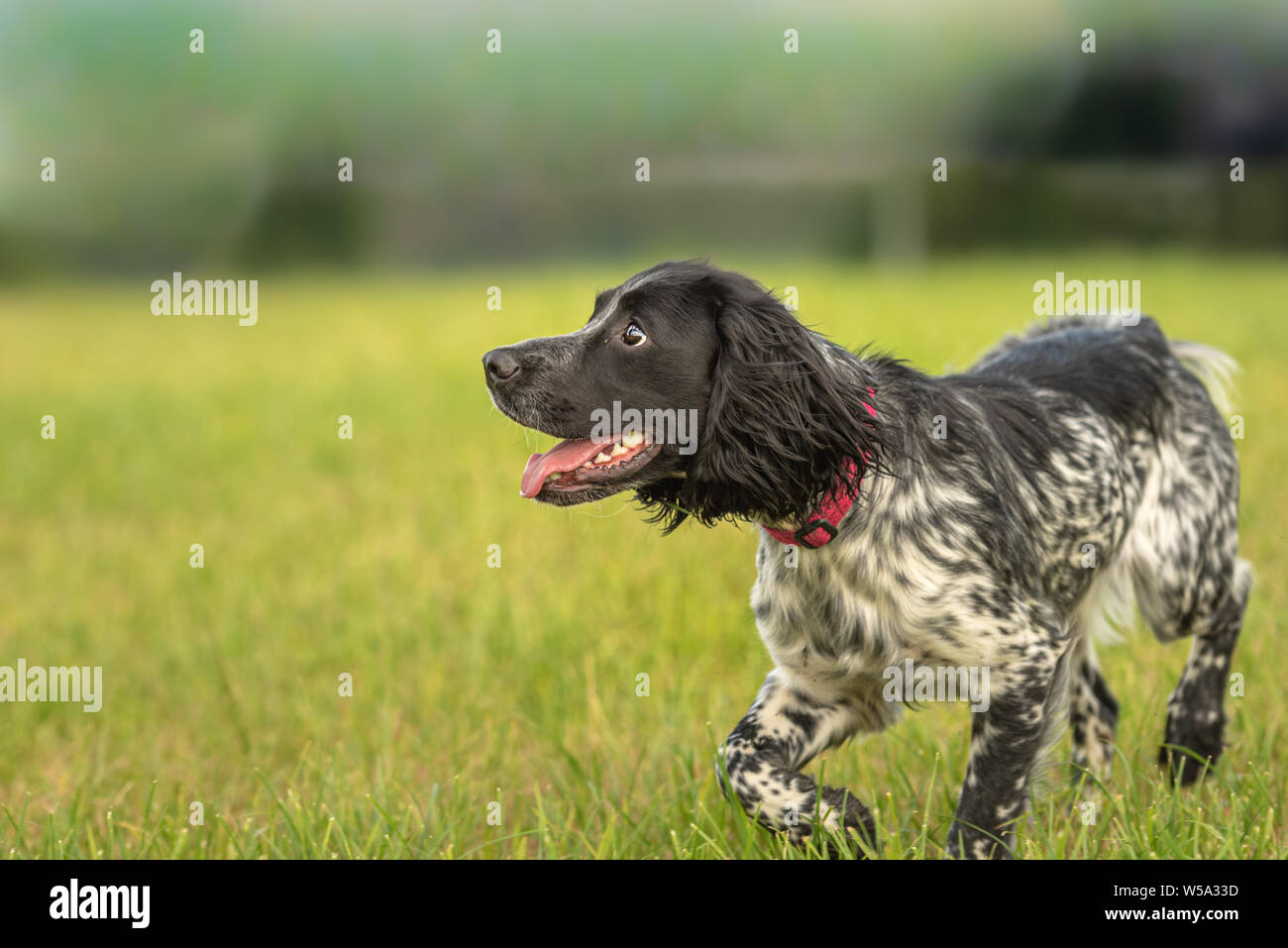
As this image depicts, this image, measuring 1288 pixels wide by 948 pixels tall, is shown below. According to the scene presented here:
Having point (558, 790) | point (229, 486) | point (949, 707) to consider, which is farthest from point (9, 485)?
point (949, 707)

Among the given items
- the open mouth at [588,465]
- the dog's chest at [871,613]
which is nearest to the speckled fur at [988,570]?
the dog's chest at [871,613]

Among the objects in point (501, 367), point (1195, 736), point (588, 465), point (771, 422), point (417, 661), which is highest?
point (501, 367)

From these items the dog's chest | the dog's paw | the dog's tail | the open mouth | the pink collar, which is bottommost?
the dog's paw

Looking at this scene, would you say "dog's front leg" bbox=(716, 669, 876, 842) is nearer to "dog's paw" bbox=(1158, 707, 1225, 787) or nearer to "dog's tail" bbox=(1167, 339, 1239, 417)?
"dog's paw" bbox=(1158, 707, 1225, 787)

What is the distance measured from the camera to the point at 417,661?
6.06 meters

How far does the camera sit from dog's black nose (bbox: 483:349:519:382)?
142 inches

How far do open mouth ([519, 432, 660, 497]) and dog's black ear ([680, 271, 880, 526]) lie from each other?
196mm

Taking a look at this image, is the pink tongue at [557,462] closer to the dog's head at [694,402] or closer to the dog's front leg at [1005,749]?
the dog's head at [694,402]

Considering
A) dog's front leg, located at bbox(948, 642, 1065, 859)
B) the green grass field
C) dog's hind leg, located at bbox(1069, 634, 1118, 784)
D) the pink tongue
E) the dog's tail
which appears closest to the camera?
the pink tongue

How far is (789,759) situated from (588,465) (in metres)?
1.03

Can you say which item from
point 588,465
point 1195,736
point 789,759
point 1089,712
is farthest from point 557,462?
point 1195,736

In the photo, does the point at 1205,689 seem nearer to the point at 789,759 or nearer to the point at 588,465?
the point at 789,759

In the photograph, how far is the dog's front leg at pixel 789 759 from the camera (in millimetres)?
3576

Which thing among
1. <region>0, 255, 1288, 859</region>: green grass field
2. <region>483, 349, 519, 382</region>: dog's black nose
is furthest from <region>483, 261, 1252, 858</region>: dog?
<region>0, 255, 1288, 859</region>: green grass field
